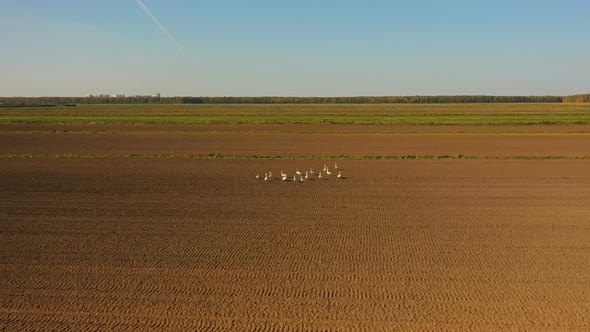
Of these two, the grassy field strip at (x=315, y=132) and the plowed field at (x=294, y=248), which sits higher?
the grassy field strip at (x=315, y=132)

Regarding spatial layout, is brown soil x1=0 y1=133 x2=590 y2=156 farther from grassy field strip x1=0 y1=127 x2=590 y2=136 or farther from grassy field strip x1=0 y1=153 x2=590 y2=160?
grassy field strip x1=0 y1=127 x2=590 y2=136

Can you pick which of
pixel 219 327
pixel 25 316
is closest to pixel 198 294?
pixel 219 327

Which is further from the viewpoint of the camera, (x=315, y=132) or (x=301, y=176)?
(x=315, y=132)

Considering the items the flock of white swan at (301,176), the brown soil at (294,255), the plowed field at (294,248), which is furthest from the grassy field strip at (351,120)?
the brown soil at (294,255)

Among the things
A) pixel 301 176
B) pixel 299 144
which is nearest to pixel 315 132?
pixel 299 144

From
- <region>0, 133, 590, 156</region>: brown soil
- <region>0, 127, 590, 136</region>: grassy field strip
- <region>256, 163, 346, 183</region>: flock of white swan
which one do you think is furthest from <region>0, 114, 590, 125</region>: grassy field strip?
<region>256, 163, 346, 183</region>: flock of white swan

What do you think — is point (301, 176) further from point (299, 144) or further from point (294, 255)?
point (299, 144)

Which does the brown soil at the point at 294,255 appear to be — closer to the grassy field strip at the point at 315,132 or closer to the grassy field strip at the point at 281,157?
the grassy field strip at the point at 281,157

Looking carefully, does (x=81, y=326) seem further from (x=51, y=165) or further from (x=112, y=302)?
(x=51, y=165)
